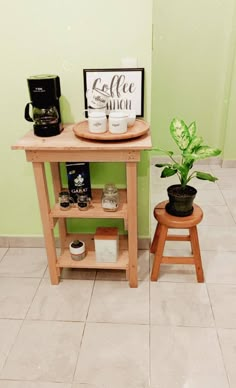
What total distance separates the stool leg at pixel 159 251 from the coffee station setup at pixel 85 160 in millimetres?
120

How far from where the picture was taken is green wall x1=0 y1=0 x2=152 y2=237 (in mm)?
1499

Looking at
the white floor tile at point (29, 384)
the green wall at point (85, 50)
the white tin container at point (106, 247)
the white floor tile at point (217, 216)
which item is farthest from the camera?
the white floor tile at point (217, 216)

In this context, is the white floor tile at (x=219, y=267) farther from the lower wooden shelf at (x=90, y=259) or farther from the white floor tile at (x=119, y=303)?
the lower wooden shelf at (x=90, y=259)

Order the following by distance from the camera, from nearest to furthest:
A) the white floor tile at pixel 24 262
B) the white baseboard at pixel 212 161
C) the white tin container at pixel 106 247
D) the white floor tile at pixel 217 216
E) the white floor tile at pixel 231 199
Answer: the white tin container at pixel 106 247 < the white floor tile at pixel 24 262 < the white floor tile at pixel 217 216 < the white floor tile at pixel 231 199 < the white baseboard at pixel 212 161

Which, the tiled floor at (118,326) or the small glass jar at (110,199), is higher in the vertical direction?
the small glass jar at (110,199)

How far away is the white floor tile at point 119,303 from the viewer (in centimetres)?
160

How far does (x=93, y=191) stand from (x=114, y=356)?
2.84 ft

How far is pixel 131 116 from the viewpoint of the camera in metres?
1.54

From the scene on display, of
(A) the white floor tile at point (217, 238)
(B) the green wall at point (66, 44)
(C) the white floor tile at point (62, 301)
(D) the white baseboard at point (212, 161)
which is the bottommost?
(C) the white floor tile at point (62, 301)

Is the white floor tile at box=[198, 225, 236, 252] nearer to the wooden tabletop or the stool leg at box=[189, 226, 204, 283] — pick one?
the stool leg at box=[189, 226, 204, 283]

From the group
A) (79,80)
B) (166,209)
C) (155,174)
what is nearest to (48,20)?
(79,80)

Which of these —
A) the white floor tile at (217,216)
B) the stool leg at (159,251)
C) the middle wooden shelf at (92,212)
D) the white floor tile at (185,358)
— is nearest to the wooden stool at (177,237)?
the stool leg at (159,251)

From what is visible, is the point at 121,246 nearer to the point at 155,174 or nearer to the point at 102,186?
the point at 102,186

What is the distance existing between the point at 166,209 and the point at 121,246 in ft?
1.23
